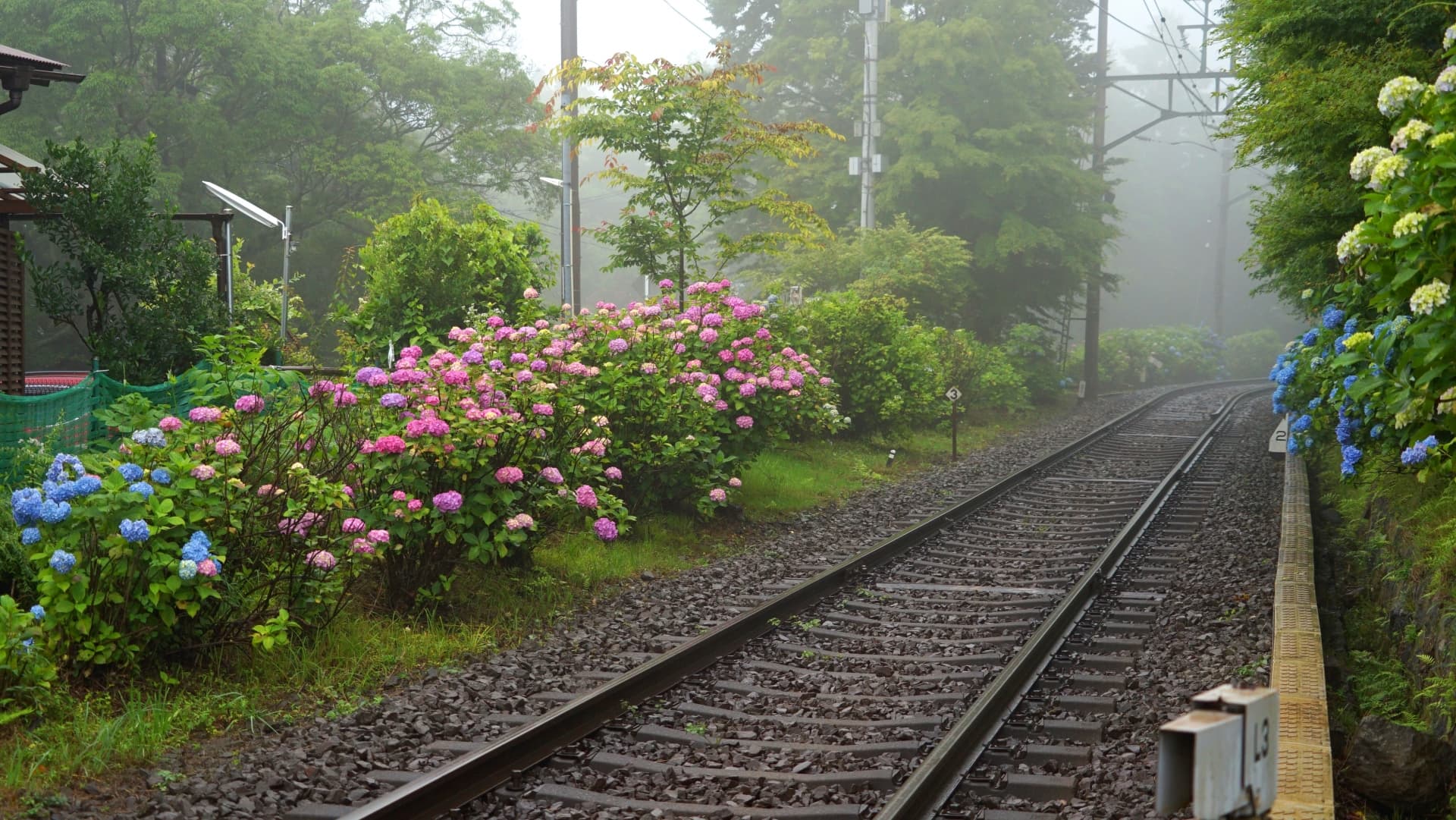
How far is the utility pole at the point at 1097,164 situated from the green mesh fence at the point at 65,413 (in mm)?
28083

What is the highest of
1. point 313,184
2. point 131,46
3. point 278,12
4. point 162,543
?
point 278,12

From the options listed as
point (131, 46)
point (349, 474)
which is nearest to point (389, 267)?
point (349, 474)

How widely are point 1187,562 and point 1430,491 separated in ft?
6.29

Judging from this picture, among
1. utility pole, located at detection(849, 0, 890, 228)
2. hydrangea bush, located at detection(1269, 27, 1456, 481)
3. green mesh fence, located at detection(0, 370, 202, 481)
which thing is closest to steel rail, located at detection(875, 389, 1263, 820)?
hydrangea bush, located at detection(1269, 27, 1456, 481)

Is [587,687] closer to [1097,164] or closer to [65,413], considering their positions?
[65,413]

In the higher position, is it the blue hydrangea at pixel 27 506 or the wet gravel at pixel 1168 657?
the blue hydrangea at pixel 27 506

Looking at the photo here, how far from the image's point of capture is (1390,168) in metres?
4.96

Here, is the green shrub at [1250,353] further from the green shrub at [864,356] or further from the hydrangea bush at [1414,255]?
the hydrangea bush at [1414,255]

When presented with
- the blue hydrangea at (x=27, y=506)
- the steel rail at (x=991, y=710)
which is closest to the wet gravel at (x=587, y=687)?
the steel rail at (x=991, y=710)

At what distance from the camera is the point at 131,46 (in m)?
29.9

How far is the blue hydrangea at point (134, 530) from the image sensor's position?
18.3 feet

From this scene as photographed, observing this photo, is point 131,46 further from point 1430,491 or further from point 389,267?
point 1430,491

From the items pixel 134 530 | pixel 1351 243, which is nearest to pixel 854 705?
pixel 1351 243

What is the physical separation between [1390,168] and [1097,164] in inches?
1187
